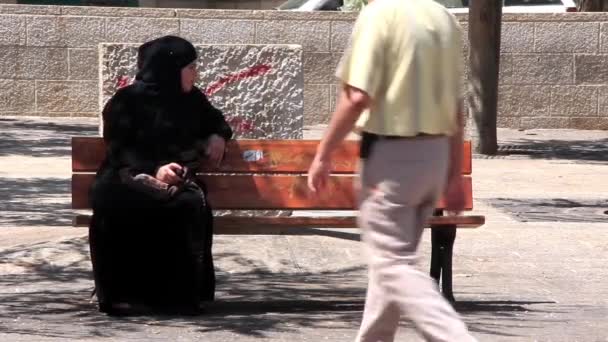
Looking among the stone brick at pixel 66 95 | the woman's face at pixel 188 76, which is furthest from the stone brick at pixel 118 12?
the woman's face at pixel 188 76

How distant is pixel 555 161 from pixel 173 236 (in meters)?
8.38

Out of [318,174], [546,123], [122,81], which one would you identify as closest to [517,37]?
[546,123]

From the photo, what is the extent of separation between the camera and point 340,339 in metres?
6.35

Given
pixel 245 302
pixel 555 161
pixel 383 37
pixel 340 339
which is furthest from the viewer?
pixel 555 161

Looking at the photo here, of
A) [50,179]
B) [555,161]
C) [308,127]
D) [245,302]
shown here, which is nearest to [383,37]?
[245,302]

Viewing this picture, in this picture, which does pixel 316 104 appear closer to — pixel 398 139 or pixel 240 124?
pixel 240 124

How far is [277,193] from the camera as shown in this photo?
709 cm

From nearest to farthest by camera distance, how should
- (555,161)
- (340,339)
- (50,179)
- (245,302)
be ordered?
(340,339), (245,302), (50,179), (555,161)

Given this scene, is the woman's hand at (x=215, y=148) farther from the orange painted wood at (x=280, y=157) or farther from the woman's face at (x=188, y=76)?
the woman's face at (x=188, y=76)

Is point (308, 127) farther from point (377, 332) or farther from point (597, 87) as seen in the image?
point (377, 332)

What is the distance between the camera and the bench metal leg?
7.08m

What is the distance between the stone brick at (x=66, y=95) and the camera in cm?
1681

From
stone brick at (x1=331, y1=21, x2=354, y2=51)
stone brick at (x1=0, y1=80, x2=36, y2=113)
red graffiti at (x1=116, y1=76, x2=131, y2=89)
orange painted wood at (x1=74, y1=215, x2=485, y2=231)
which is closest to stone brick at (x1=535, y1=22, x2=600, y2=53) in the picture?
stone brick at (x1=331, y1=21, x2=354, y2=51)

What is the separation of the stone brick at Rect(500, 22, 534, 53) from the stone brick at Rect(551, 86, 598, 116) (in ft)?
2.09
